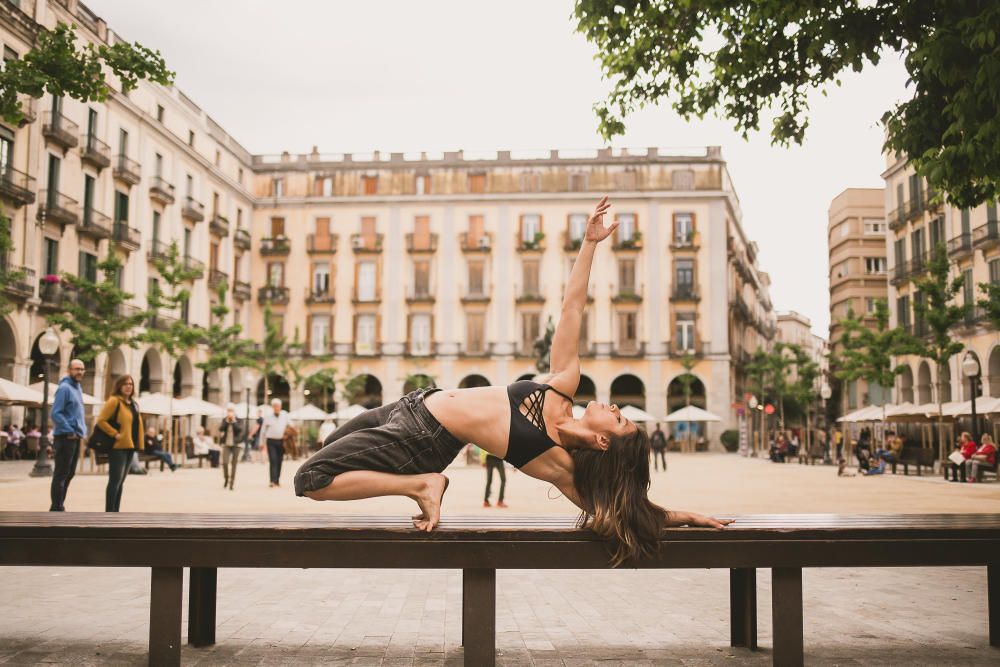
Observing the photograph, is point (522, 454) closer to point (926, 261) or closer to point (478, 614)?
point (478, 614)

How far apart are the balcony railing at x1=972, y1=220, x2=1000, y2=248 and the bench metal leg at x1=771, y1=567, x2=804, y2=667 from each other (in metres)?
34.1

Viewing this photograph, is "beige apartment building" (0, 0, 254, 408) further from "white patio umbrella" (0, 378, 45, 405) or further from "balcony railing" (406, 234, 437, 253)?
"balcony railing" (406, 234, 437, 253)

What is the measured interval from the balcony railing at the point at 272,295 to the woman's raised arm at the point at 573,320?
4854cm

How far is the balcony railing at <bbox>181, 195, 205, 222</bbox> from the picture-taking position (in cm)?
4242

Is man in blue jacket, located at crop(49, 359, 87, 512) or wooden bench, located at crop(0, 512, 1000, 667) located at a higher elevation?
man in blue jacket, located at crop(49, 359, 87, 512)

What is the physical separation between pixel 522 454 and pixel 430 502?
44 cm

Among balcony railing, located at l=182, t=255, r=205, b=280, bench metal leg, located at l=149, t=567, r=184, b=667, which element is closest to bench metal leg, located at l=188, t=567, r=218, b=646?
bench metal leg, located at l=149, t=567, r=184, b=667

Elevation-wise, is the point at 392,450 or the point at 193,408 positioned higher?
the point at 193,408

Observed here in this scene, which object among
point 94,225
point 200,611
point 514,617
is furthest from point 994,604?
point 94,225

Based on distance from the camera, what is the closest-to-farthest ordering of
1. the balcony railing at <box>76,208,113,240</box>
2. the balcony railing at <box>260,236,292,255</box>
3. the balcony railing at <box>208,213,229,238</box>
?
the balcony railing at <box>76,208,113,240</box>, the balcony railing at <box>208,213,229,238</box>, the balcony railing at <box>260,236,292,255</box>

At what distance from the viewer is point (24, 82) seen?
9.66 meters

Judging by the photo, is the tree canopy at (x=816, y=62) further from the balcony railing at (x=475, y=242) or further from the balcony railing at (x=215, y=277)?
the balcony railing at (x=475, y=242)

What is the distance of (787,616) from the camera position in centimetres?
405

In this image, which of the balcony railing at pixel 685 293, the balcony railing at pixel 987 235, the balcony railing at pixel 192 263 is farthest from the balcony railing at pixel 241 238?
the balcony railing at pixel 987 235
